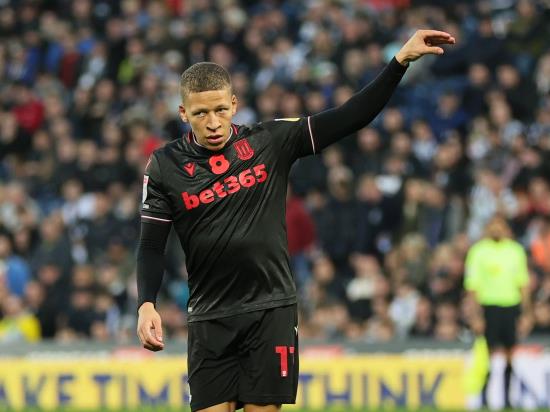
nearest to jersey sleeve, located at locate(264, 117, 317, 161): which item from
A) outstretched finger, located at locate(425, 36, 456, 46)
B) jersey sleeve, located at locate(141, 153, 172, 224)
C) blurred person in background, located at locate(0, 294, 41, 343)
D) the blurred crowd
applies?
jersey sleeve, located at locate(141, 153, 172, 224)

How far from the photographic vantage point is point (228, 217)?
6.24 m

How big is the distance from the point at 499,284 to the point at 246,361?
8.30 m

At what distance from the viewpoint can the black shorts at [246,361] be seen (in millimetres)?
6184

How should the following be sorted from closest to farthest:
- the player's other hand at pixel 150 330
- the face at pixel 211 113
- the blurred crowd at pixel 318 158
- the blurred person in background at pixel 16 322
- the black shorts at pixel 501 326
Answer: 1. the player's other hand at pixel 150 330
2. the face at pixel 211 113
3. the black shorts at pixel 501 326
4. the blurred crowd at pixel 318 158
5. the blurred person in background at pixel 16 322

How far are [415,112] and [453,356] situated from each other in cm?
389

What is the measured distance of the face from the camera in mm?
6125

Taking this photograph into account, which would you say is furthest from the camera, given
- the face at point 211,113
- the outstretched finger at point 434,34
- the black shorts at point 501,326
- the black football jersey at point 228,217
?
the black shorts at point 501,326

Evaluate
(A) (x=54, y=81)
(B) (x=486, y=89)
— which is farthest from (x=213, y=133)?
(A) (x=54, y=81)

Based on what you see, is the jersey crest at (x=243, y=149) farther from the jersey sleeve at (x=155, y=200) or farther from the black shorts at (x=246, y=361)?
the black shorts at (x=246, y=361)

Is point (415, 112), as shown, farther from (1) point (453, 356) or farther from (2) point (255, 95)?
(1) point (453, 356)

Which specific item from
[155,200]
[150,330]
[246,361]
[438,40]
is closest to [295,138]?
[155,200]

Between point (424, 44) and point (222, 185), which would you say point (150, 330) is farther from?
point (424, 44)

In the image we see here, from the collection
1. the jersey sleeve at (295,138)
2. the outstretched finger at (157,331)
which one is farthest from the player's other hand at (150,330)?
the jersey sleeve at (295,138)

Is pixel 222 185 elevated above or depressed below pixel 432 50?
below
